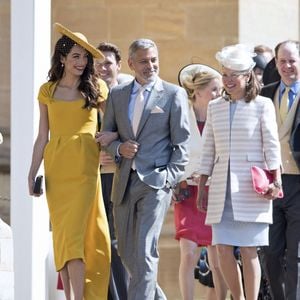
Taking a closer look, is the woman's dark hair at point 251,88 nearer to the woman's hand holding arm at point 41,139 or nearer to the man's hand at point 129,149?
the man's hand at point 129,149

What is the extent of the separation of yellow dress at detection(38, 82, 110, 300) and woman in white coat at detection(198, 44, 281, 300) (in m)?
0.82

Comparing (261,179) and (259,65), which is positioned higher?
(259,65)

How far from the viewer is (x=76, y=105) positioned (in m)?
11.1

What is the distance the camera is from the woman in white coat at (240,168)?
10.9m

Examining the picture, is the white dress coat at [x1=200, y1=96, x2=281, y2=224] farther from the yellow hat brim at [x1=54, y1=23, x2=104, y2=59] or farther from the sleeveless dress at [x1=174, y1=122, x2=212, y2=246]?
the sleeveless dress at [x1=174, y1=122, x2=212, y2=246]

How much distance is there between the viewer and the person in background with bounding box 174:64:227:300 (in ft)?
39.4

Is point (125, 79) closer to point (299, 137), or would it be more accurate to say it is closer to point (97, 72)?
point (97, 72)

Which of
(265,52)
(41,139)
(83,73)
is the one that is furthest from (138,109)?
(265,52)

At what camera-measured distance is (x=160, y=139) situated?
10.8m

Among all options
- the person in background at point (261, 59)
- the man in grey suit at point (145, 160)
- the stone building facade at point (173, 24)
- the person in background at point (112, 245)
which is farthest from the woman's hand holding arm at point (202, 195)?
the stone building facade at point (173, 24)

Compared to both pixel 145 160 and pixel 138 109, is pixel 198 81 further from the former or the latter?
pixel 145 160

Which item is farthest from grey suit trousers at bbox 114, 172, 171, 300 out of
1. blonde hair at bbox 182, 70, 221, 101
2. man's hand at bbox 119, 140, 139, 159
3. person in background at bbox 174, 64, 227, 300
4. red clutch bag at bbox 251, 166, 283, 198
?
blonde hair at bbox 182, 70, 221, 101

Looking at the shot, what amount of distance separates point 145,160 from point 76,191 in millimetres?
570

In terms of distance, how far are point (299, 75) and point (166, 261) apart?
11.2 feet
